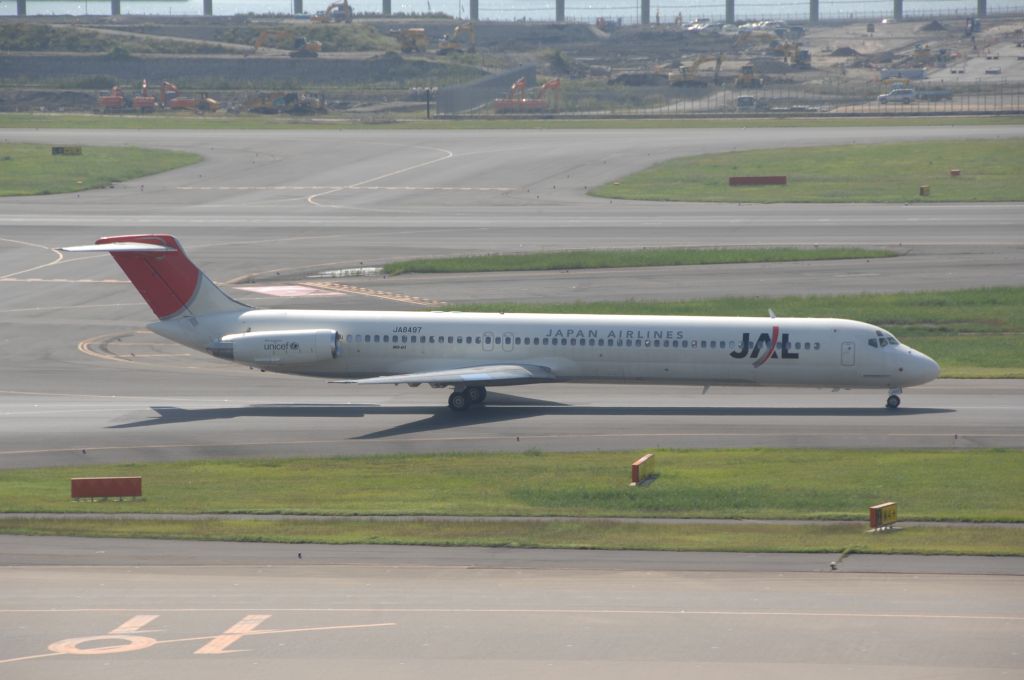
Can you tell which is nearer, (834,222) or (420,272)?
(420,272)

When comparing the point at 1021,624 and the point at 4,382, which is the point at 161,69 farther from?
the point at 1021,624

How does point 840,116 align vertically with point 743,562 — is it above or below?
above

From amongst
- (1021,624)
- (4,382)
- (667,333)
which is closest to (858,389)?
(667,333)

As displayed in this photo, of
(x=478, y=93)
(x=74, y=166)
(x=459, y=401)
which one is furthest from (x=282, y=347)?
A: (x=478, y=93)

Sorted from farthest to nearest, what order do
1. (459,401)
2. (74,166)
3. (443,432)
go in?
(74,166), (459,401), (443,432)

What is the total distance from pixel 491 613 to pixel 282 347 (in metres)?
22.0

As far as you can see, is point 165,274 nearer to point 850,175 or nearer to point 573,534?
point 573,534

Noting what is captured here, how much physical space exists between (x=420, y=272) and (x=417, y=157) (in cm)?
4461

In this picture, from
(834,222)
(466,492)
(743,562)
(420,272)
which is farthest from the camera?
(834,222)

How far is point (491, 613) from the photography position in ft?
79.4

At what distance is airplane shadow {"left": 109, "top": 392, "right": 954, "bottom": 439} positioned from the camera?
42.8 meters

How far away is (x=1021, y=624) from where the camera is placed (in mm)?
23078

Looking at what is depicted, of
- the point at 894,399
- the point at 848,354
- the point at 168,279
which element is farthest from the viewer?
the point at 168,279

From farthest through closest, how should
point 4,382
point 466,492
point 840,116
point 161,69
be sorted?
1. point 161,69
2. point 840,116
3. point 4,382
4. point 466,492
